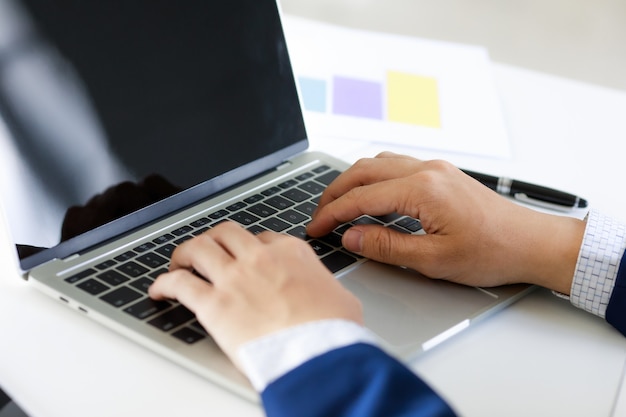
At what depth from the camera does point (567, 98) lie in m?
1.35

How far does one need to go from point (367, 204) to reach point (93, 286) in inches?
11.7

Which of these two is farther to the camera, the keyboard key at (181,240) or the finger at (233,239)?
the keyboard key at (181,240)

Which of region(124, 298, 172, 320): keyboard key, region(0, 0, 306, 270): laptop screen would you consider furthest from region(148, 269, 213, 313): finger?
region(0, 0, 306, 270): laptop screen

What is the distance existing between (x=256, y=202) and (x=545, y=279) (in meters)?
0.33

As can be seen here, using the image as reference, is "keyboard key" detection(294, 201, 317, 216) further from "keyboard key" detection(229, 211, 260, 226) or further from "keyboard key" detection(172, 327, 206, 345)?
"keyboard key" detection(172, 327, 206, 345)

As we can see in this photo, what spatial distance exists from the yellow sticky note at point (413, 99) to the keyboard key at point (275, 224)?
388 millimetres

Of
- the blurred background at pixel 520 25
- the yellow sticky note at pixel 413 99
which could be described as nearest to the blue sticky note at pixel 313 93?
the yellow sticky note at pixel 413 99

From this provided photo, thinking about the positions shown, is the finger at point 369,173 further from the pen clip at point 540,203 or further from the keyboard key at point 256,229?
the pen clip at point 540,203

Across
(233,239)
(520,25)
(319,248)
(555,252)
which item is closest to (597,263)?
(555,252)

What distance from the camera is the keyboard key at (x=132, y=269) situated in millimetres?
796

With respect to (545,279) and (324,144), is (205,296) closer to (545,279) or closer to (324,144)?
(545,279)

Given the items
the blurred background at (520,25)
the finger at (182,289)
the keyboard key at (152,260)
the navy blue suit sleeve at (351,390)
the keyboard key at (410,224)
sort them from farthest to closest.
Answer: the blurred background at (520,25) < the keyboard key at (410,224) < the keyboard key at (152,260) < the finger at (182,289) < the navy blue suit sleeve at (351,390)

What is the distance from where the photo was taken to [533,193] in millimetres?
1047

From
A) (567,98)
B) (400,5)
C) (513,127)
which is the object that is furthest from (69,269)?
(400,5)
